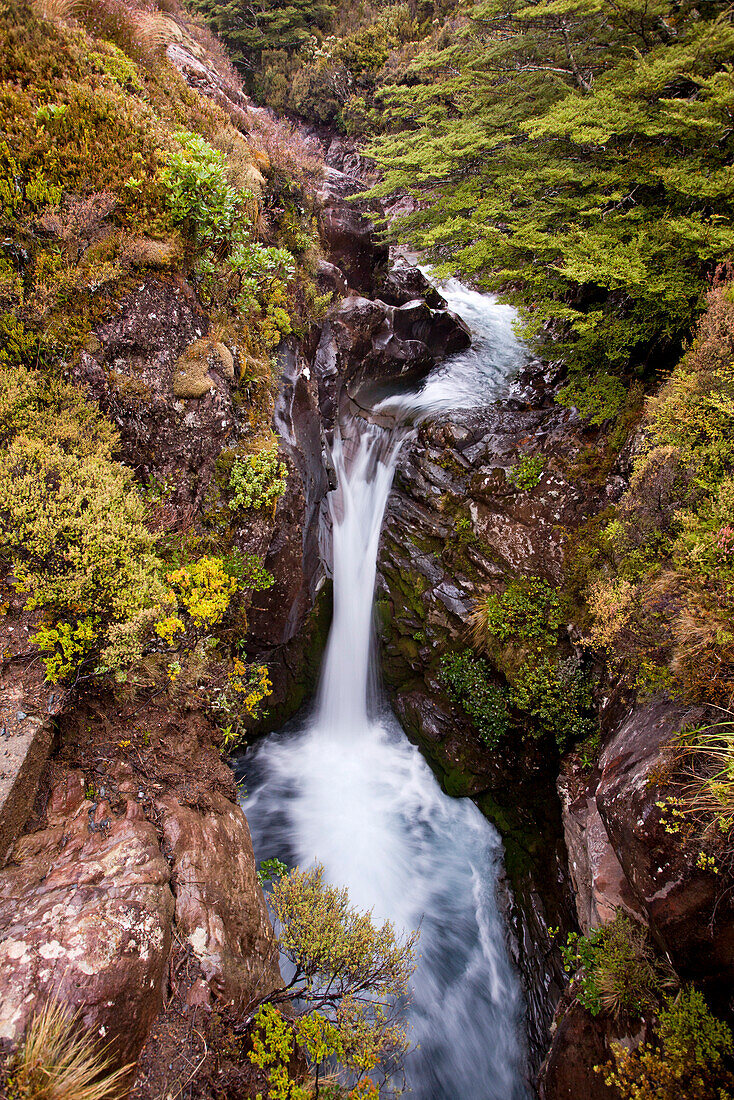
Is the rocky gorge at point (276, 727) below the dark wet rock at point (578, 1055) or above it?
above

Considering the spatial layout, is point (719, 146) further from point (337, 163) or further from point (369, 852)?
point (337, 163)

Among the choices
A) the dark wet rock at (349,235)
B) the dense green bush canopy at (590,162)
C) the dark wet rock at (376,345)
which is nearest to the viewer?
the dense green bush canopy at (590,162)

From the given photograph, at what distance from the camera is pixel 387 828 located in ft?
25.6

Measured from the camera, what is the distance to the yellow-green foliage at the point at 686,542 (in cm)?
382

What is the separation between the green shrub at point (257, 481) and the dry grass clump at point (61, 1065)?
4.92 meters

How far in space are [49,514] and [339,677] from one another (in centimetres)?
668

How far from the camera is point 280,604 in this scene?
24.6 ft

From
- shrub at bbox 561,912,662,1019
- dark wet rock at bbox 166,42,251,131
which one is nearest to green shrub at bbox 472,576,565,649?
shrub at bbox 561,912,662,1019

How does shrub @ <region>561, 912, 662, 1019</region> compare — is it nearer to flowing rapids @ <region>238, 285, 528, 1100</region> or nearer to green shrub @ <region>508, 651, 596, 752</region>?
flowing rapids @ <region>238, 285, 528, 1100</region>

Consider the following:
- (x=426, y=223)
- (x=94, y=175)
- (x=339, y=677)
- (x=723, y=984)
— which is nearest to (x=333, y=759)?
(x=339, y=677)

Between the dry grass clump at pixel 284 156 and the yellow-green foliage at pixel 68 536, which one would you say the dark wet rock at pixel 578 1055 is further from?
the dry grass clump at pixel 284 156

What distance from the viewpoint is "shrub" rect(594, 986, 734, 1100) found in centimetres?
323

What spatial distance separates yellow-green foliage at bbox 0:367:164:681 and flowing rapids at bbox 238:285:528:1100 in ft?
16.4

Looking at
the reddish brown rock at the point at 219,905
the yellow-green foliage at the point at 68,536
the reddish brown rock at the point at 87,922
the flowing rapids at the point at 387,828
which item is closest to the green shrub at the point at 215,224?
the yellow-green foliage at the point at 68,536
